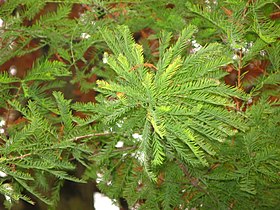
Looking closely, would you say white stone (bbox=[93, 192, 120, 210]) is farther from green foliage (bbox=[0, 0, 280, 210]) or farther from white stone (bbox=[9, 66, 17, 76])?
white stone (bbox=[9, 66, 17, 76])

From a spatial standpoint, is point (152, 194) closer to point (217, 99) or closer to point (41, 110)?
point (41, 110)

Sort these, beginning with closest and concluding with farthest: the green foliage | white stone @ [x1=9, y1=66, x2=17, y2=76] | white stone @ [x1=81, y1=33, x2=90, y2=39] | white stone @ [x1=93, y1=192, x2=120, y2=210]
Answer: the green foliage < white stone @ [x1=81, y1=33, x2=90, y2=39] < white stone @ [x1=93, y1=192, x2=120, y2=210] < white stone @ [x1=9, y1=66, x2=17, y2=76]

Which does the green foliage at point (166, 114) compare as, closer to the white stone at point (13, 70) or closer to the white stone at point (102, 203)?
the white stone at point (102, 203)

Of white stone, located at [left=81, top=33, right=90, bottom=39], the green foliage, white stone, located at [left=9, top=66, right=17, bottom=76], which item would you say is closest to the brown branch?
the green foliage

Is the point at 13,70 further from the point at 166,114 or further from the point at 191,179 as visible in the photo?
the point at 166,114

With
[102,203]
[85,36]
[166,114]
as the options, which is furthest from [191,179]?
[102,203]

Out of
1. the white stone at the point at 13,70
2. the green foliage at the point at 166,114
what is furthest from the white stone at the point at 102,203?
the white stone at the point at 13,70

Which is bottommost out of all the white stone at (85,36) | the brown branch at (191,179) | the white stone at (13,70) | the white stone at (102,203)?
the white stone at (102,203)

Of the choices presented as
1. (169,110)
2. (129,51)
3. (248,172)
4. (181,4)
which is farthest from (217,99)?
(181,4)

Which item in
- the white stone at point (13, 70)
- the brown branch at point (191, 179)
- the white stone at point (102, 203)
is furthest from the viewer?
the white stone at point (13, 70)
